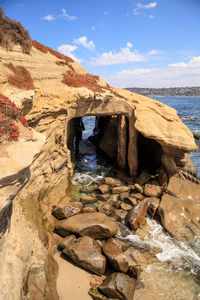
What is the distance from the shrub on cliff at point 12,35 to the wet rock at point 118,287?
13089mm

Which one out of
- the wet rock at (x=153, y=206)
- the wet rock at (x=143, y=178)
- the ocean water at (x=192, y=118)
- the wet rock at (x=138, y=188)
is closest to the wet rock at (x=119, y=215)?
the wet rock at (x=153, y=206)

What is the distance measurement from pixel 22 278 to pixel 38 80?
34.2 ft

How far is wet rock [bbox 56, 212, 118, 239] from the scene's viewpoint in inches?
344

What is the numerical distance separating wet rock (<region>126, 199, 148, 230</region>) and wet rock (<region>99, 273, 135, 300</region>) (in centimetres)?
Answer: 319

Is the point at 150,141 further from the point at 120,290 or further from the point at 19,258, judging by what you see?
the point at 19,258

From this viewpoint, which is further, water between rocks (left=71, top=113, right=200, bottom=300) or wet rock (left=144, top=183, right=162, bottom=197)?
wet rock (left=144, top=183, right=162, bottom=197)

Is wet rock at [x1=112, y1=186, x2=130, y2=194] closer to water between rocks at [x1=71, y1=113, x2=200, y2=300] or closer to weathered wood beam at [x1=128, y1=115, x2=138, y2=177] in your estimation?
weathered wood beam at [x1=128, y1=115, x2=138, y2=177]

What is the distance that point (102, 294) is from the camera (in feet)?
21.3

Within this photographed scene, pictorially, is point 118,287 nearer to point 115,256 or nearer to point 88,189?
point 115,256

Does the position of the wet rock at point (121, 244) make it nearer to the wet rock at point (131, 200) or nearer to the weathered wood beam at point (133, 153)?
the wet rock at point (131, 200)

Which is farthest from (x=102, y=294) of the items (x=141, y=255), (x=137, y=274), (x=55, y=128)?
(x=55, y=128)

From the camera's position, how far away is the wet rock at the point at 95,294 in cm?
631

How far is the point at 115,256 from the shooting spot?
24.7 ft

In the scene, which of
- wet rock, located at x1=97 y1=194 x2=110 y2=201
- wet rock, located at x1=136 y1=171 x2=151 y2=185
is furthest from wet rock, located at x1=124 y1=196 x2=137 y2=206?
wet rock, located at x1=136 y1=171 x2=151 y2=185
